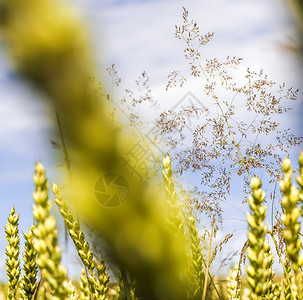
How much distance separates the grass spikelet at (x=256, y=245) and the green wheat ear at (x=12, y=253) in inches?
36.3

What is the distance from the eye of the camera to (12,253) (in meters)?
1.47

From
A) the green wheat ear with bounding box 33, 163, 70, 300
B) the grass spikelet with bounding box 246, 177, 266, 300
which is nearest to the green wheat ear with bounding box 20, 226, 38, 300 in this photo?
the green wheat ear with bounding box 33, 163, 70, 300

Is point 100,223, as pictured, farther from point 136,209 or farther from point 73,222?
point 73,222

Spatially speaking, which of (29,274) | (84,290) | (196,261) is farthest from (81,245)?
(29,274)

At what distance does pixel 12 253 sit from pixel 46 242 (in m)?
0.85

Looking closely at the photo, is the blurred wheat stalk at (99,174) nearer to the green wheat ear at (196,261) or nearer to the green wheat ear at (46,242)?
the green wheat ear at (46,242)

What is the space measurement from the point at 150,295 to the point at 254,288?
7.3 inches

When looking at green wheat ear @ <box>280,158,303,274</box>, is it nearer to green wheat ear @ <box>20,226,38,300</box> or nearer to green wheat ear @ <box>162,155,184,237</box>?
green wheat ear @ <box>162,155,184,237</box>

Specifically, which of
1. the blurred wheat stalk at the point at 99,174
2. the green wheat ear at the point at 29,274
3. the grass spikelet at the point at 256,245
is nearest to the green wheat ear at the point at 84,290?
the blurred wheat stalk at the point at 99,174

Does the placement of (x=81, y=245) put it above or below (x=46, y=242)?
above

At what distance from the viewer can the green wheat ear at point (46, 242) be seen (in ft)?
2.28

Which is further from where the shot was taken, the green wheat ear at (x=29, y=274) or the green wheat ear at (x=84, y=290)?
the green wheat ear at (x=29, y=274)

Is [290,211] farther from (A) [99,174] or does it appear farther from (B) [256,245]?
(A) [99,174]

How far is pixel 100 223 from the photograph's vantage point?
2.57 ft
